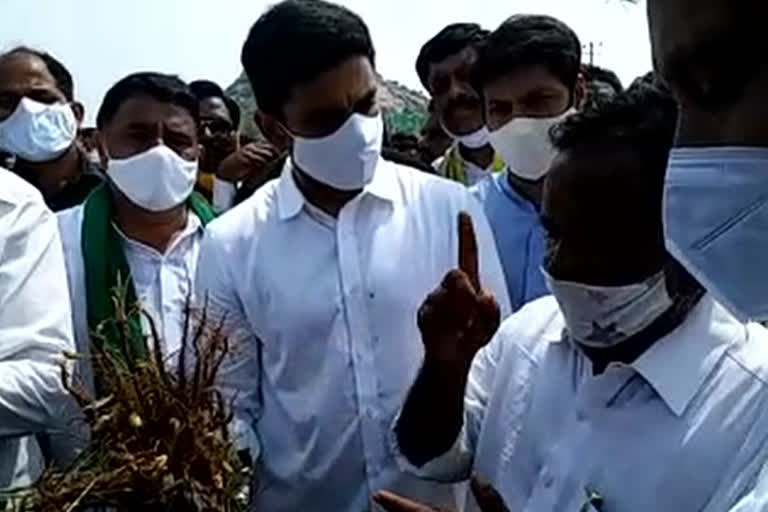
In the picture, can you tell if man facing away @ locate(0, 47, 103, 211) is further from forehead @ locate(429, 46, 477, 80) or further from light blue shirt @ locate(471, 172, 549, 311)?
light blue shirt @ locate(471, 172, 549, 311)

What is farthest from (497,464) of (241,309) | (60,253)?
(60,253)

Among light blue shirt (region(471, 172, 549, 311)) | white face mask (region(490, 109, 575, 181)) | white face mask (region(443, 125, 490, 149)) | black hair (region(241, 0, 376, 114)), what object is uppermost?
black hair (region(241, 0, 376, 114))

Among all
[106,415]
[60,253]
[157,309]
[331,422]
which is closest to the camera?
[106,415]

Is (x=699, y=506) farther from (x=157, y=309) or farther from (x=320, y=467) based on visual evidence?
(x=157, y=309)

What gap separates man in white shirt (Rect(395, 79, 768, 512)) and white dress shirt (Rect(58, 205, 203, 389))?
4.42 ft

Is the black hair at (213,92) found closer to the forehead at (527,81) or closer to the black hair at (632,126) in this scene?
the forehead at (527,81)

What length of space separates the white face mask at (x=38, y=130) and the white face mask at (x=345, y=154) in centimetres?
186

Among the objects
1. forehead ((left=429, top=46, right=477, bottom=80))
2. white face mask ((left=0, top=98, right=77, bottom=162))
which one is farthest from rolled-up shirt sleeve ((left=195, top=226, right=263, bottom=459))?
forehead ((left=429, top=46, right=477, bottom=80))

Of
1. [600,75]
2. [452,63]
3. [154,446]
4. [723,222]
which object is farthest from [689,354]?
[452,63]

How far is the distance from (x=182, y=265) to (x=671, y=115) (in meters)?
1.77

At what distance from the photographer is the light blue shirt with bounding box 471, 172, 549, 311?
3391 mm

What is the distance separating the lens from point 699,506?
1.98 m

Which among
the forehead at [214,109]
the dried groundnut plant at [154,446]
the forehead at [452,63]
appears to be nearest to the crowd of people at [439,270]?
the dried groundnut plant at [154,446]

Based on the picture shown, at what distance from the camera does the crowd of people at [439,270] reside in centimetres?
151
